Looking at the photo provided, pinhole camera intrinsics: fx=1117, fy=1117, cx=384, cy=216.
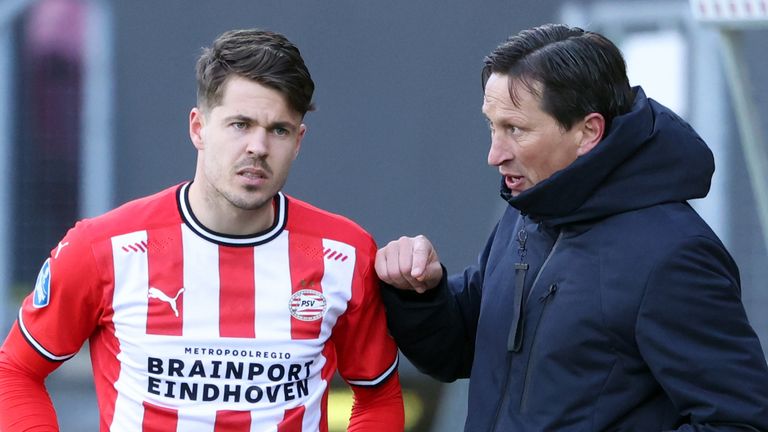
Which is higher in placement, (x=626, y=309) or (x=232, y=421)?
(x=626, y=309)

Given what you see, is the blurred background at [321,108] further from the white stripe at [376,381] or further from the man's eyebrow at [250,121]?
the man's eyebrow at [250,121]

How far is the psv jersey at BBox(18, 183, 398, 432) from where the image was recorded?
7.10 feet

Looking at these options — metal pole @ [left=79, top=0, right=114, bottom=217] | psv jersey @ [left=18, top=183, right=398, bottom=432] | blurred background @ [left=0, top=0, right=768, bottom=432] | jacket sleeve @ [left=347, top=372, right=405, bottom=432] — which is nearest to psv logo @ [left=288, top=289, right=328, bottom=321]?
psv jersey @ [left=18, top=183, right=398, bottom=432]

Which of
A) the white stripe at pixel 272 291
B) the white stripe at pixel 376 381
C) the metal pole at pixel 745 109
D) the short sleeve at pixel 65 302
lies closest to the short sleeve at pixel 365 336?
the white stripe at pixel 376 381

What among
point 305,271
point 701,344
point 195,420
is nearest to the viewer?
point 701,344

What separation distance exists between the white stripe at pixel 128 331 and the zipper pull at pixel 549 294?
771 millimetres

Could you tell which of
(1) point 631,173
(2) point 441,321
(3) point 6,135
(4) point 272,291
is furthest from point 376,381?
(3) point 6,135

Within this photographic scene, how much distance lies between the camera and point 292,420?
7.25 ft

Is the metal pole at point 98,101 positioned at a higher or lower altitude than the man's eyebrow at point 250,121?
lower

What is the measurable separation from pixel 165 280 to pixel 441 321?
1.84 feet

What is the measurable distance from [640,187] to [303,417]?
0.81 m

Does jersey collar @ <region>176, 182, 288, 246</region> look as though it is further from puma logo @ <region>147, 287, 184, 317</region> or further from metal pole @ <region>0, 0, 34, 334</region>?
metal pole @ <region>0, 0, 34, 334</region>

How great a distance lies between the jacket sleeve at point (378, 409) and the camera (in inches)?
94.3

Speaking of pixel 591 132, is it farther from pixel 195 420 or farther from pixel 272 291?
pixel 195 420
